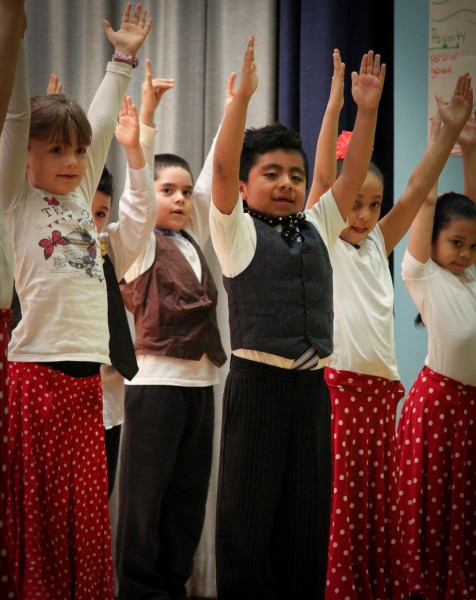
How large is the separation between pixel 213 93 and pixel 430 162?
1192 mm

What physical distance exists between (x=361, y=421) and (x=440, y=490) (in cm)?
42

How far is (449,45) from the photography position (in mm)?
3174

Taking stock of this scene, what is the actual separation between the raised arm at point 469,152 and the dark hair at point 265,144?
2.76 feet

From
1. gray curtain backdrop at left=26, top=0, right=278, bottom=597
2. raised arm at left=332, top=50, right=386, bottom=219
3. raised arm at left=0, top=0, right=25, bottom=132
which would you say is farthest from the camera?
gray curtain backdrop at left=26, top=0, right=278, bottom=597

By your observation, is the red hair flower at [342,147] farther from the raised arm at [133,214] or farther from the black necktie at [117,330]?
the black necktie at [117,330]

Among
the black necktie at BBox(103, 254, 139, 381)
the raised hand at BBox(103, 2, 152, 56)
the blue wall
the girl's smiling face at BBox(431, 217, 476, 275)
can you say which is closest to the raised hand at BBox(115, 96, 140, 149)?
the raised hand at BBox(103, 2, 152, 56)

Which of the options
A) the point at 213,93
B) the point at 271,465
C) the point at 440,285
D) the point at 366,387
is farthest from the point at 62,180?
the point at 213,93

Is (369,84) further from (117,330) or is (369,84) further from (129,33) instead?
(117,330)

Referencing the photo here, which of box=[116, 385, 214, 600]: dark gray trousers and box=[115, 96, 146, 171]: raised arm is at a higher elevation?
box=[115, 96, 146, 171]: raised arm

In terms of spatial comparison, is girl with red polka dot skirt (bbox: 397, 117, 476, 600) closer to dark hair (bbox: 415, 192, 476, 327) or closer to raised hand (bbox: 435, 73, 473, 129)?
dark hair (bbox: 415, 192, 476, 327)

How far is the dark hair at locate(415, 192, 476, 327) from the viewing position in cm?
269

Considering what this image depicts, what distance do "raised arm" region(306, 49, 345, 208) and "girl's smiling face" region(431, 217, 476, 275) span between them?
1.67ft

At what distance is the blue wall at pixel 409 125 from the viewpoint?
3.19 meters

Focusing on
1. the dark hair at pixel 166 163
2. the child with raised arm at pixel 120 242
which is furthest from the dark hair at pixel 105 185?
the dark hair at pixel 166 163
